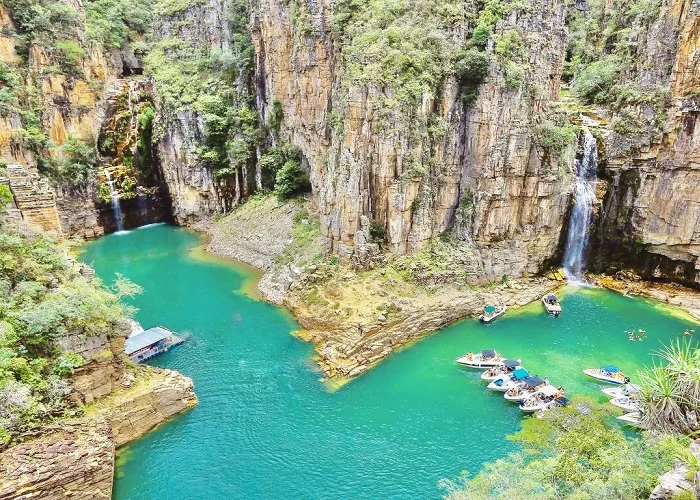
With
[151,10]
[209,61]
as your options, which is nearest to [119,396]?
[209,61]

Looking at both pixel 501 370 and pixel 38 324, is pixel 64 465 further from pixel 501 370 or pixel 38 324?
pixel 501 370

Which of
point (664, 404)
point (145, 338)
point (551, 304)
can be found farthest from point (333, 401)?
point (551, 304)

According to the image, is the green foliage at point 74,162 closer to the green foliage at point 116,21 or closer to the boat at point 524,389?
the green foliage at point 116,21

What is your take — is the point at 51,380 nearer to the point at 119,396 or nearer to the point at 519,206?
the point at 119,396

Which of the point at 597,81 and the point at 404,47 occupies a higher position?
the point at 404,47

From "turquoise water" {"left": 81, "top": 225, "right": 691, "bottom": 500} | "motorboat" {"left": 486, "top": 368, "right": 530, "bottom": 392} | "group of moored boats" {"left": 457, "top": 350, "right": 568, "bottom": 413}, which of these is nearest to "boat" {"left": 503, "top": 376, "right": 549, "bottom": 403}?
"group of moored boats" {"left": 457, "top": 350, "right": 568, "bottom": 413}

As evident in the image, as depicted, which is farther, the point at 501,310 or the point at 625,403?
the point at 501,310
